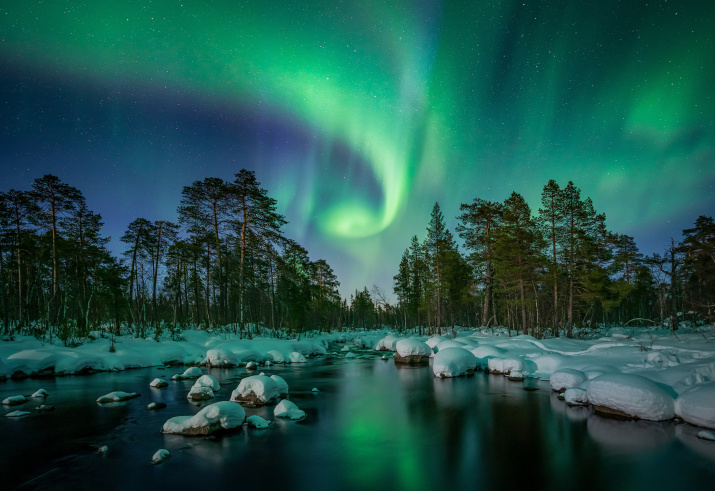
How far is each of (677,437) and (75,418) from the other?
718 inches

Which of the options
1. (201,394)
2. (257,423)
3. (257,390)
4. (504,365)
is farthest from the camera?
(504,365)

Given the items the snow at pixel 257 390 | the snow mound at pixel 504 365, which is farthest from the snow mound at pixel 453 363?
the snow at pixel 257 390

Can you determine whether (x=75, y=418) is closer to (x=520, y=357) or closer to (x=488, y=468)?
(x=488, y=468)

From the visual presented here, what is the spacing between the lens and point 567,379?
1399 centimetres

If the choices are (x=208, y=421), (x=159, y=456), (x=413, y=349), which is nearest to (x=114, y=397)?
(x=208, y=421)

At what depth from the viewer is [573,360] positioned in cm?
1644

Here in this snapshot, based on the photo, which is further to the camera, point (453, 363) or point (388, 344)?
point (388, 344)

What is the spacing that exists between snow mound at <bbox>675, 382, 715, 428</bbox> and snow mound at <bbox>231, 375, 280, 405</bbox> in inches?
534

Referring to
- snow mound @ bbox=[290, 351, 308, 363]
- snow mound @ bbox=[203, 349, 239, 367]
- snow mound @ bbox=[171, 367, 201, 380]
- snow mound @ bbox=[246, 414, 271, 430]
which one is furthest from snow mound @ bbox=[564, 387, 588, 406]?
snow mound @ bbox=[203, 349, 239, 367]

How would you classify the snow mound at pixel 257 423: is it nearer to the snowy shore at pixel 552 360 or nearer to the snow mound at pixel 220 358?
the snowy shore at pixel 552 360

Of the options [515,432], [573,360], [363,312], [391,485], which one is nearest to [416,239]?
[363,312]

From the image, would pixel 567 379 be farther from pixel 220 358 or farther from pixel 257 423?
pixel 220 358

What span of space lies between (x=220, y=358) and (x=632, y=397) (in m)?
22.7

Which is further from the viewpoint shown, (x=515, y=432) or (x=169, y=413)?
(x=169, y=413)
